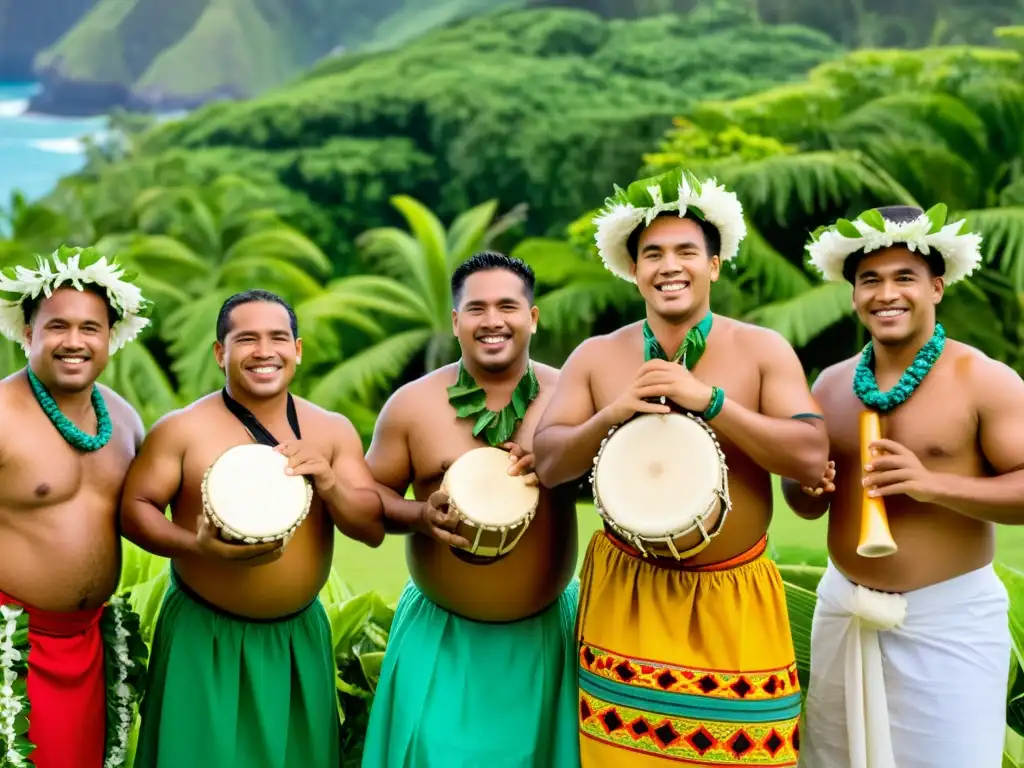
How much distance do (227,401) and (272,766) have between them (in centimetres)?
96

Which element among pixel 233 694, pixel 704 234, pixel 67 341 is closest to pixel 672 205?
pixel 704 234

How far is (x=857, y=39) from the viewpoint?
13.8m

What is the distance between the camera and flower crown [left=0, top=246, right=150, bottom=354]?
297cm

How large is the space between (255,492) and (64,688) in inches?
29.4

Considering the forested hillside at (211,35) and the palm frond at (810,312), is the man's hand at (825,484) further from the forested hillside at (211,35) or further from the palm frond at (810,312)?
the forested hillside at (211,35)

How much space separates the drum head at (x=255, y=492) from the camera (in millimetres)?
2762

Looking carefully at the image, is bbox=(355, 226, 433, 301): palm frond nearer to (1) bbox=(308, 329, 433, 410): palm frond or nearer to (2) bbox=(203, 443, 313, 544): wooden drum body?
(1) bbox=(308, 329, 433, 410): palm frond

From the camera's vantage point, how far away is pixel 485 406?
10.1ft

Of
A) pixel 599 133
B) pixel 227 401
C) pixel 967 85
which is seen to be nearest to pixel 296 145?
pixel 599 133

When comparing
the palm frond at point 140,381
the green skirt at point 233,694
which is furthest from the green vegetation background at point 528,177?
Result: the green skirt at point 233,694

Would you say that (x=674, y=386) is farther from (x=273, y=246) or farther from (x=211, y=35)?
(x=211, y=35)

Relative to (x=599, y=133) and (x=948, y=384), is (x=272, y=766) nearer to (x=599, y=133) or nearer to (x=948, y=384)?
(x=948, y=384)

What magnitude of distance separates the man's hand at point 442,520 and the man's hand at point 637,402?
0.50 meters

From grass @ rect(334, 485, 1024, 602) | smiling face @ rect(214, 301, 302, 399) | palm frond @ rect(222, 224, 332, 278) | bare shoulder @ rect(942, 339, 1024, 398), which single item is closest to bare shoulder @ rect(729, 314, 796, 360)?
bare shoulder @ rect(942, 339, 1024, 398)
